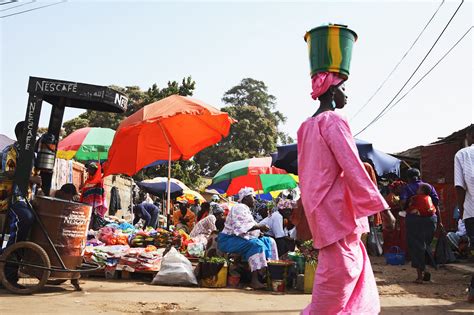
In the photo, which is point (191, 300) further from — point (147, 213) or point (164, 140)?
point (147, 213)

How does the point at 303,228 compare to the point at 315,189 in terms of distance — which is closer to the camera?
the point at 315,189

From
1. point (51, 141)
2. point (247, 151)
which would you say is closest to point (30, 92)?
point (51, 141)

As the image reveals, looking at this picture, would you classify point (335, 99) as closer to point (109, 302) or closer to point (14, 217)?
point (109, 302)

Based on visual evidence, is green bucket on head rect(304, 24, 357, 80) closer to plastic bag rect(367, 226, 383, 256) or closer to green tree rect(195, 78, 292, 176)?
plastic bag rect(367, 226, 383, 256)

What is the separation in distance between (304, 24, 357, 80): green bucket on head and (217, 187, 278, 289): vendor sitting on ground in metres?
4.40

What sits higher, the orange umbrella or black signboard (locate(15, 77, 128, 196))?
the orange umbrella

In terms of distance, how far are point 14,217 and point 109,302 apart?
4.93 feet

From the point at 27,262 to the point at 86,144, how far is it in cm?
600

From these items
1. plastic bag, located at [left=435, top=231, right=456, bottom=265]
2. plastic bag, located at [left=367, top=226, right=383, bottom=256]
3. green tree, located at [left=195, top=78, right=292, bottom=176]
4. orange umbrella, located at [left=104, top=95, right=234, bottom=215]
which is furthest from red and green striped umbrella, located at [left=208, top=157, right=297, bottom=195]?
green tree, located at [left=195, top=78, right=292, bottom=176]

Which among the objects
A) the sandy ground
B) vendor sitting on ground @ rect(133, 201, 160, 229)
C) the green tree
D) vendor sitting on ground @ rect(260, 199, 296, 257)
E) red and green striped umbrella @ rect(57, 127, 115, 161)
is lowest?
the sandy ground

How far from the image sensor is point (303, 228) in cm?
361

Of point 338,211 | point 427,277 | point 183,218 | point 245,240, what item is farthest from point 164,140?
point 338,211

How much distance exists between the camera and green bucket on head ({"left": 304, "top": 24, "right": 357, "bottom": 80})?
3432 mm

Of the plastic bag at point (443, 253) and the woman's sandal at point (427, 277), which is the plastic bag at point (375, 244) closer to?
the plastic bag at point (443, 253)
